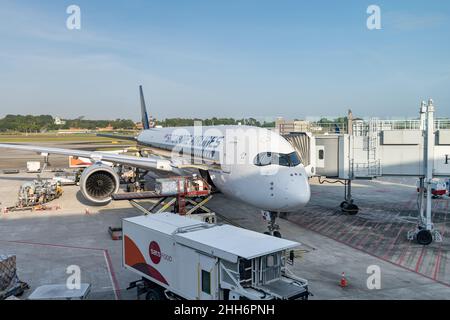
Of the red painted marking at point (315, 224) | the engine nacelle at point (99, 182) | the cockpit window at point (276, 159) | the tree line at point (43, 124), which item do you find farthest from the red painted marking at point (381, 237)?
the tree line at point (43, 124)

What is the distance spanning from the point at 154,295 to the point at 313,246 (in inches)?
330

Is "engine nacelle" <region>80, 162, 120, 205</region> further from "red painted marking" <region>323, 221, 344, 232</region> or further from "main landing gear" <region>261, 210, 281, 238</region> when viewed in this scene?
"red painted marking" <region>323, 221, 344, 232</region>

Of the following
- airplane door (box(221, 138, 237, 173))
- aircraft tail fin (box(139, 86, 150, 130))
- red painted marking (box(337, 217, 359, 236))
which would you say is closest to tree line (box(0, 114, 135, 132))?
aircraft tail fin (box(139, 86, 150, 130))

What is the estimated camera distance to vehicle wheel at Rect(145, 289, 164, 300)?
10.8 meters

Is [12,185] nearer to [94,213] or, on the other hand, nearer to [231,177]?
[94,213]

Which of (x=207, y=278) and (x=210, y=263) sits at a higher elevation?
(x=210, y=263)

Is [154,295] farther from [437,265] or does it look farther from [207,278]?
[437,265]

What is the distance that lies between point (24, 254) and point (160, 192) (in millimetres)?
5836

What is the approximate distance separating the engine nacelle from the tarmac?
969 millimetres

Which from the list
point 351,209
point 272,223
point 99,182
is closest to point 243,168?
point 272,223

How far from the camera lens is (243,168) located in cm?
1653

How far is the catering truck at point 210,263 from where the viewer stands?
29.3 ft

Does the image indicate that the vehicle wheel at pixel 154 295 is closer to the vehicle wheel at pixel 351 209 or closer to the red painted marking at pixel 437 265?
the red painted marking at pixel 437 265

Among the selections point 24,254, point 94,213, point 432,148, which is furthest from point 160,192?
point 432,148
